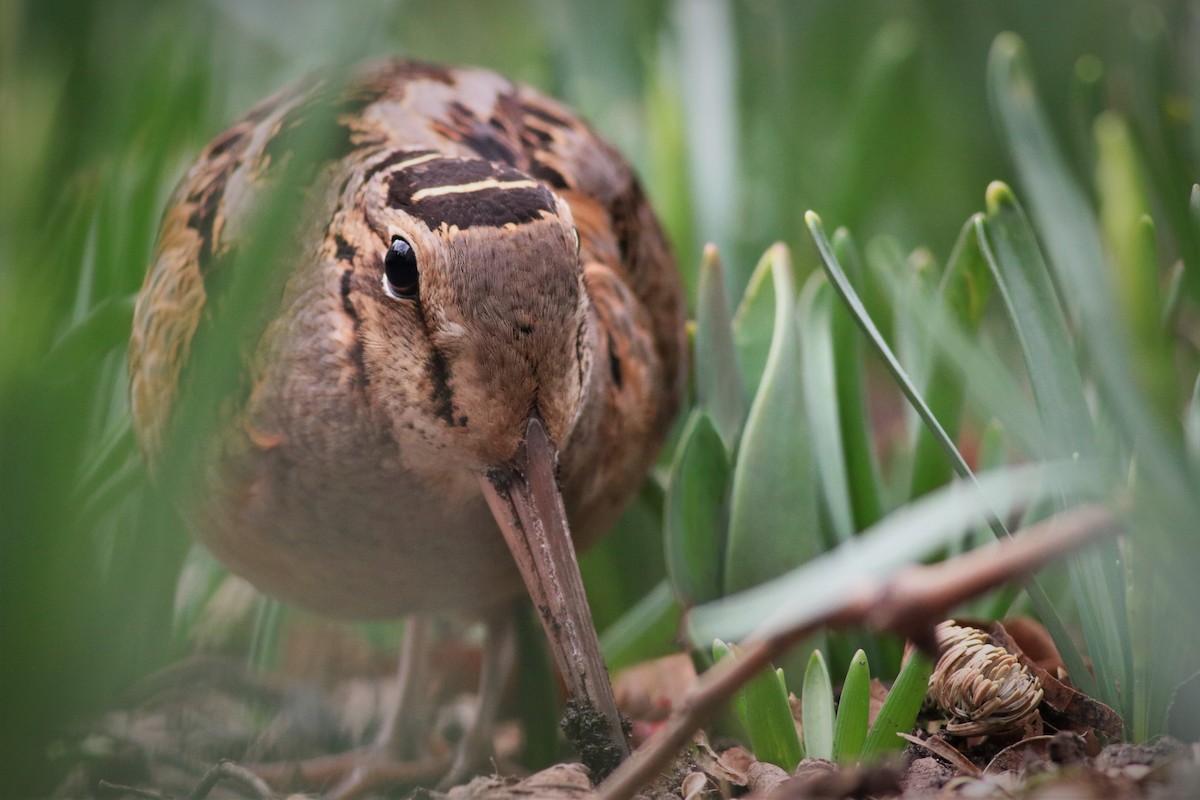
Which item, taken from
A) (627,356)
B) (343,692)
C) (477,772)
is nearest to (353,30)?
(627,356)

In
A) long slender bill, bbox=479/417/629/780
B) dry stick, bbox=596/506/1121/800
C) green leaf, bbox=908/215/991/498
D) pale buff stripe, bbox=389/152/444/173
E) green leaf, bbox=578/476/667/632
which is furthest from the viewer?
green leaf, bbox=578/476/667/632

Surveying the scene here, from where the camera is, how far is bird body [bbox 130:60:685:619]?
1493mm

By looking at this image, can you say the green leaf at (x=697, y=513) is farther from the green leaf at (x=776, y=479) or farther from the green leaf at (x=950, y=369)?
the green leaf at (x=950, y=369)

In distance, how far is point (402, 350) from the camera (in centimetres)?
157

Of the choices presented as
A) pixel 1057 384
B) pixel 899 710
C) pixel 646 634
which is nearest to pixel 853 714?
pixel 899 710

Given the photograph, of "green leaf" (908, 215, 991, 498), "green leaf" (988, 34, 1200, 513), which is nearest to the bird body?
"green leaf" (908, 215, 991, 498)

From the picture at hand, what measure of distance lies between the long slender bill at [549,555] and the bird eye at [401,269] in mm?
231

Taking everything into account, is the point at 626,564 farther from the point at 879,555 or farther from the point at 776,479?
the point at 879,555

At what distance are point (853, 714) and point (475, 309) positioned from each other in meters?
0.65

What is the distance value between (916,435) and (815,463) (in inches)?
7.0

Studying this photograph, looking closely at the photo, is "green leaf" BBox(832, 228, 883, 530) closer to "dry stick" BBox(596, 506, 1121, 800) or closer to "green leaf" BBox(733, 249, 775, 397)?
"green leaf" BBox(733, 249, 775, 397)

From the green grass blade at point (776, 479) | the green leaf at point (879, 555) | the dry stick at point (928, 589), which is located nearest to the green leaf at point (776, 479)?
the green grass blade at point (776, 479)

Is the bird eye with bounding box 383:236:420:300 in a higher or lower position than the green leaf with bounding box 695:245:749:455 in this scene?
higher

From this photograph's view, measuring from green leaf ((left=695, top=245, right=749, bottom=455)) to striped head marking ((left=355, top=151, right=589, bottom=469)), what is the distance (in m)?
0.30
